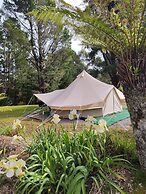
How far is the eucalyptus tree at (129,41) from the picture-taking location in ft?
7.69

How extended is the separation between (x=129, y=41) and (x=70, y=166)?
1.33m

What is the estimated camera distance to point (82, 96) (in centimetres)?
914

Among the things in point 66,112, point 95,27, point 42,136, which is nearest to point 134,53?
point 95,27

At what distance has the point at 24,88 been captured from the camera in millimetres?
17125

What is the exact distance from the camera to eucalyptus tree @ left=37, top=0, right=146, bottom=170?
234cm

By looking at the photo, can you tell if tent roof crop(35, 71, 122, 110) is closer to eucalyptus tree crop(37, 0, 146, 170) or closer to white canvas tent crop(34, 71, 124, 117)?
white canvas tent crop(34, 71, 124, 117)

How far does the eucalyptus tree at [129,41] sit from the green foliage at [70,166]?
397mm

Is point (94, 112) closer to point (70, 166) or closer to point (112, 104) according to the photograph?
point (112, 104)

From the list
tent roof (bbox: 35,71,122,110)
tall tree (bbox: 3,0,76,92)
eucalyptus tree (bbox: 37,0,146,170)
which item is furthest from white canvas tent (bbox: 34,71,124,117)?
eucalyptus tree (bbox: 37,0,146,170)

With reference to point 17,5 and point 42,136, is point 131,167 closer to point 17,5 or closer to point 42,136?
point 42,136

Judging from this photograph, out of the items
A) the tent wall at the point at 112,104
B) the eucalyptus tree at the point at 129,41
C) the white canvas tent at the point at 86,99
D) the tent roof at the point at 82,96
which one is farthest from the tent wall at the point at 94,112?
the eucalyptus tree at the point at 129,41

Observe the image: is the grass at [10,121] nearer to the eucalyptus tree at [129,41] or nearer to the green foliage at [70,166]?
the green foliage at [70,166]

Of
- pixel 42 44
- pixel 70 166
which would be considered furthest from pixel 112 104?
pixel 70 166

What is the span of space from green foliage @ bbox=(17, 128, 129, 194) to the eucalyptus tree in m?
0.40
